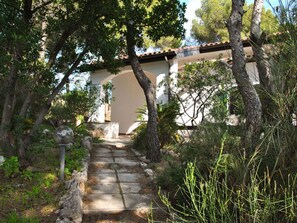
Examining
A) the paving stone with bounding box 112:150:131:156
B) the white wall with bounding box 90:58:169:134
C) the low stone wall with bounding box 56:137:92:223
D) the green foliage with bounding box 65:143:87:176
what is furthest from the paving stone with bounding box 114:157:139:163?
the white wall with bounding box 90:58:169:134

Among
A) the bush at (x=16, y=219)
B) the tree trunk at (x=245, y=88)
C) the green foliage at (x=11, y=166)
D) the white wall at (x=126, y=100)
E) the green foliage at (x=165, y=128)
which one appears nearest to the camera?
the tree trunk at (x=245, y=88)

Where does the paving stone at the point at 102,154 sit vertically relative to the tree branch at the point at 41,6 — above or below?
below

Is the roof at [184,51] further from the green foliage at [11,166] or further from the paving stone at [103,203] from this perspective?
the paving stone at [103,203]

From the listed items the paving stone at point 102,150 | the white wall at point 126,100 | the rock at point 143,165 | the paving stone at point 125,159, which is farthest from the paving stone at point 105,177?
the white wall at point 126,100

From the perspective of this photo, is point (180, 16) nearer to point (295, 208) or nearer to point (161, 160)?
A: point (161, 160)

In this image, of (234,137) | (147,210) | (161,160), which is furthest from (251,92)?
(161,160)

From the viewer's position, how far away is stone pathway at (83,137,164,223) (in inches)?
183

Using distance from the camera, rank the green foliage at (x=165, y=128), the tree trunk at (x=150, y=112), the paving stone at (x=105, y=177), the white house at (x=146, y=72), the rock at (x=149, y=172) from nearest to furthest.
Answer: the paving stone at (x=105, y=177) < the rock at (x=149, y=172) < the tree trunk at (x=150, y=112) < the green foliage at (x=165, y=128) < the white house at (x=146, y=72)

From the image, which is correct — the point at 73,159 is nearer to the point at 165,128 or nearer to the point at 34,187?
the point at 34,187

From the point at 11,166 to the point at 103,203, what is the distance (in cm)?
200

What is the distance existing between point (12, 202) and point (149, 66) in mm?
8578

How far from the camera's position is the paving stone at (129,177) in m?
6.28

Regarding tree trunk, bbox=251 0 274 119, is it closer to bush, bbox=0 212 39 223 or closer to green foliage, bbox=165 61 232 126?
bush, bbox=0 212 39 223

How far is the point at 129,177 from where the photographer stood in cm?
648
